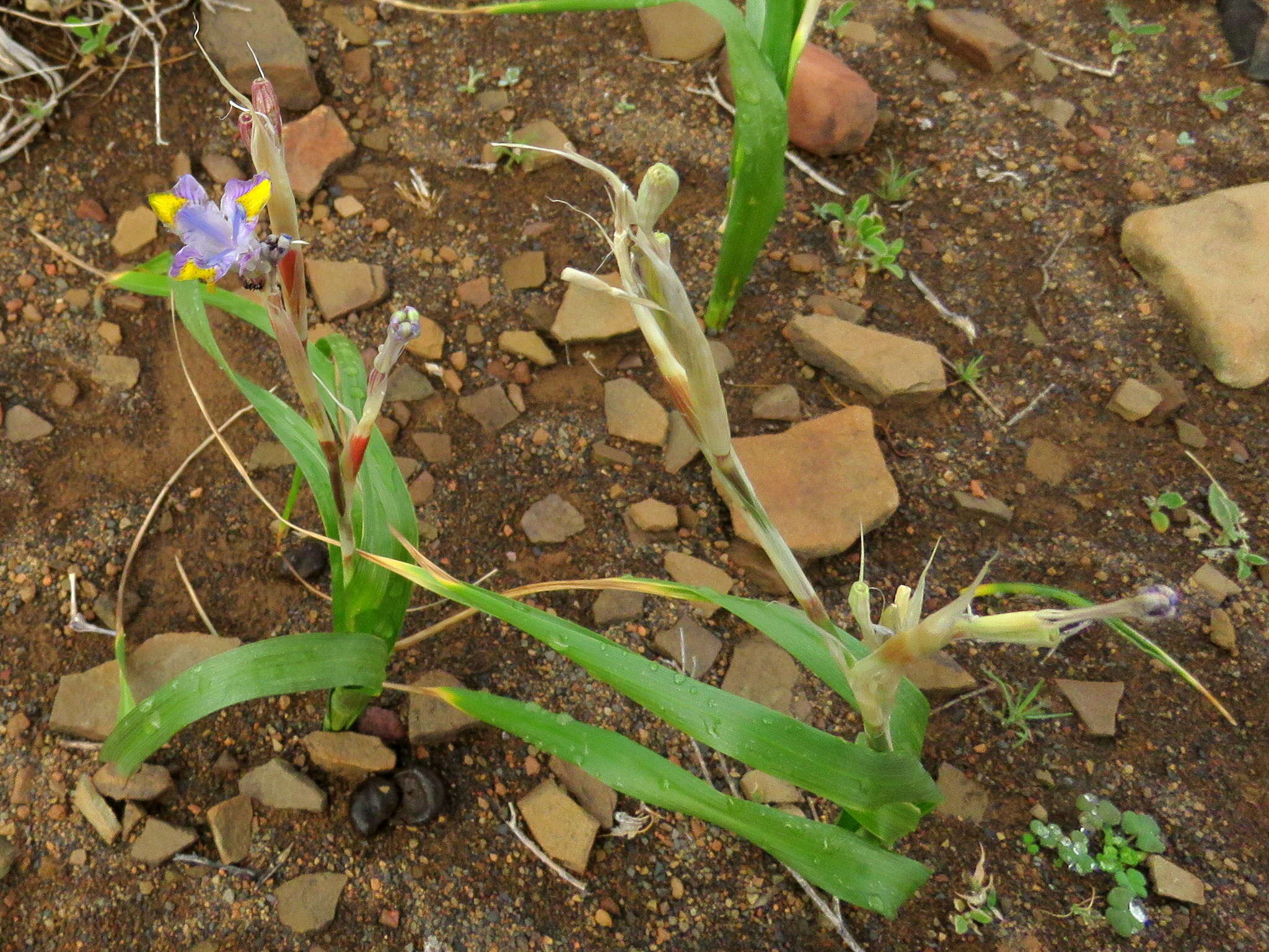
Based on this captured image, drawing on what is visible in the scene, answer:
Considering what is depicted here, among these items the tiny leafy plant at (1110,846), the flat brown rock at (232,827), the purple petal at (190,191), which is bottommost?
the tiny leafy plant at (1110,846)

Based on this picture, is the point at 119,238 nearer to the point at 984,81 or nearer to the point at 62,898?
the point at 62,898

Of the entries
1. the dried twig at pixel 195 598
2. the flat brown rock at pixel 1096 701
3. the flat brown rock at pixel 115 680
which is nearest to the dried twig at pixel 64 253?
the dried twig at pixel 195 598

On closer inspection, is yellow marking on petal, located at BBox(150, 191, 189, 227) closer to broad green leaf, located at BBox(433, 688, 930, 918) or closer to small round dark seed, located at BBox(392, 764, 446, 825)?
broad green leaf, located at BBox(433, 688, 930, 918)

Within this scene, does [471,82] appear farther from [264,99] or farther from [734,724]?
[734,724]

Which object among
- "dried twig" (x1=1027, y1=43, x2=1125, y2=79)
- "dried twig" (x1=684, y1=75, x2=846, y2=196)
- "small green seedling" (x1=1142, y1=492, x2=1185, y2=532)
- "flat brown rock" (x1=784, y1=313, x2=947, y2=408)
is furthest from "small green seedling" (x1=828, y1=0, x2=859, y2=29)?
"small green seedling" (x1=1142, y1=492, x2=1185, y2=532)

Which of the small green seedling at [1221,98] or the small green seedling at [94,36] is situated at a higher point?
the small green seedling at [94,36]

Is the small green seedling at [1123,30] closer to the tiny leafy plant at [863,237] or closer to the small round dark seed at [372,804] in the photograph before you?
the tiny leafy plant at [863,237]

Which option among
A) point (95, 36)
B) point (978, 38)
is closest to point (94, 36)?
point (95, 36)
